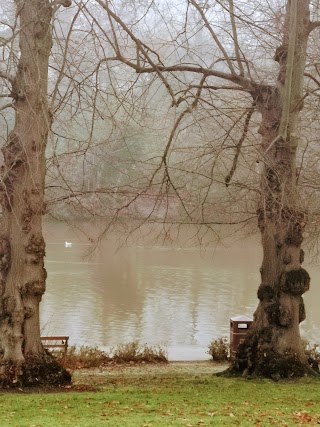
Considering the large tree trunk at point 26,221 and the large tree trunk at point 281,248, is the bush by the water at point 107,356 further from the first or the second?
the large tree trunk at point 26,221

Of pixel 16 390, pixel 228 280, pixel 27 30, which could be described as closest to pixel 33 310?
pixel 16 390

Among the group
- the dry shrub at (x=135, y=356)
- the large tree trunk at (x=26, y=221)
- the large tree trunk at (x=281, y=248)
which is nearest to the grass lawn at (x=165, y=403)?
the large tree trunk at (x=281, y=248)

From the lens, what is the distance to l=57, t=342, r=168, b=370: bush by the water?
12.0 metres

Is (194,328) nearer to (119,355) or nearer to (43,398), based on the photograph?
(119,355)

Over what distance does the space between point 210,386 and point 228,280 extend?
1659 cm

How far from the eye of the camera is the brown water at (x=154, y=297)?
55.8ft

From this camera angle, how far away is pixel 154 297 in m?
22.1

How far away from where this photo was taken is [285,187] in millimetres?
9953

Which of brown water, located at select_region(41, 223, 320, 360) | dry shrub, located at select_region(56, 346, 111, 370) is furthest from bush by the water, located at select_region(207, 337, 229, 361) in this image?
dry shrub, located at select_region(56, 346, 111, 370)

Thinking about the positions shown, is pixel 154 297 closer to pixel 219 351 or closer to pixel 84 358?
pixel 219 351

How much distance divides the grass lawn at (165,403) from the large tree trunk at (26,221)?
0.61 metres

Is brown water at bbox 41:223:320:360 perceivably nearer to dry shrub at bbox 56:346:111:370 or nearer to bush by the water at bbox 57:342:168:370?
bush by the water at bbox 57:342:168:370

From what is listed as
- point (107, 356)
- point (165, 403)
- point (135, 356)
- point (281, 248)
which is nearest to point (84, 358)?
point (107, 356)

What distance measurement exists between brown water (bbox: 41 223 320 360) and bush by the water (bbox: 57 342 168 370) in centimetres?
94
